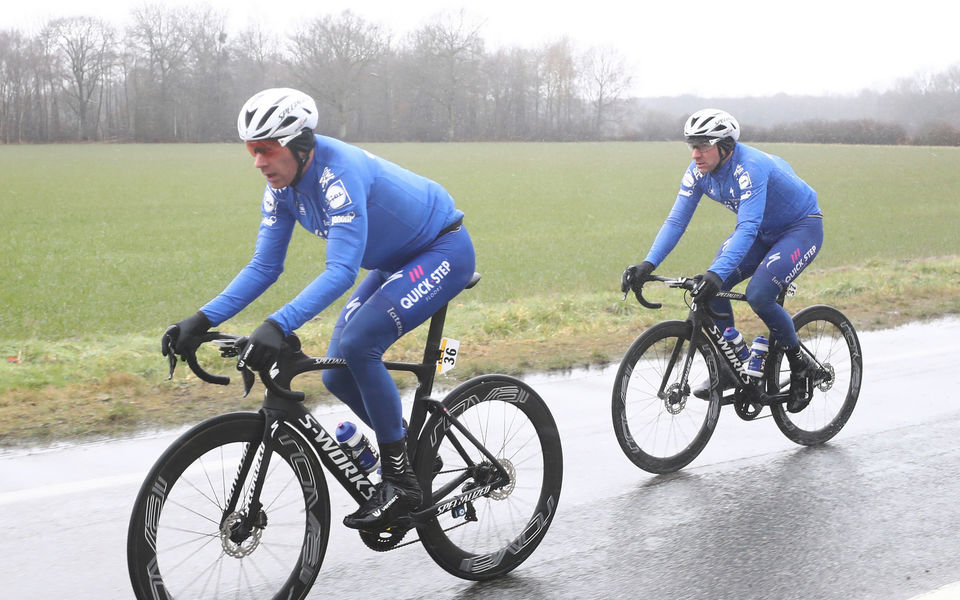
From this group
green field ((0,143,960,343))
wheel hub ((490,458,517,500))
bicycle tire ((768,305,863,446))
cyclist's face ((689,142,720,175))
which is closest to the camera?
wheel hub ((490,458,517,500))

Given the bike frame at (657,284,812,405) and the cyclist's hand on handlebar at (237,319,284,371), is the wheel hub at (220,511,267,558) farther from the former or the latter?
the bike frame at (657,284,812,405)

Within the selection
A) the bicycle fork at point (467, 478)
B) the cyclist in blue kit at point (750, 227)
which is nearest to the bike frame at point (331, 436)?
the bicycle fork at point (467, 478)

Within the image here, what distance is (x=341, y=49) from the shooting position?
106 metres

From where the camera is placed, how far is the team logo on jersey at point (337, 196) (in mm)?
3664

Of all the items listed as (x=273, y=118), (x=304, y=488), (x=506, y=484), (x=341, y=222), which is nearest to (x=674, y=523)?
(x=506, y=484)

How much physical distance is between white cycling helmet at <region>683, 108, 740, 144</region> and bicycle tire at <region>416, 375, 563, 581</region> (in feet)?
7.59

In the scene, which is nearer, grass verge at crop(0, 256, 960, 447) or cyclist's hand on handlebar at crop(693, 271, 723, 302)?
cyclist's hand on handlebar at crop(693, 271, 723, 302)

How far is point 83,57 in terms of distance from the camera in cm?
10431

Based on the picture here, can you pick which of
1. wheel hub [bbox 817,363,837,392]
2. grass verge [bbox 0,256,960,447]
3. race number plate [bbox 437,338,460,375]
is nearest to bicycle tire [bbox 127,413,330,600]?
race number plate [bbox 437,338,460,375]

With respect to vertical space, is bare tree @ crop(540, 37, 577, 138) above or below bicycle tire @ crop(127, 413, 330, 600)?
above

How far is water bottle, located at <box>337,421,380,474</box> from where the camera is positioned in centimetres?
383

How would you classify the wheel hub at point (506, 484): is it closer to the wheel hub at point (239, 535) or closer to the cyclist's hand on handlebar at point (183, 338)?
the wheel hub at point (239, 535)

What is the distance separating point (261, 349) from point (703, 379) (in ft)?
11.1

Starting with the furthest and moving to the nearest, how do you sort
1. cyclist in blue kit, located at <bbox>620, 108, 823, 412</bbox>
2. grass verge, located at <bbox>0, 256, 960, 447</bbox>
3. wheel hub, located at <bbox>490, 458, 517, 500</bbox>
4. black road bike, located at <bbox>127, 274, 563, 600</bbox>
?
grass verge, located at <bbox>0, 256, 960, 447</bbox> → cyclist in blue kit, located at <bbox>620, 108, 823, 412</bbox> → wheel hub, located at <bbox>490, 458, 517, 500</bbox> → black road bike, located at <bbox>127, 274, 563, 600</bbox>
